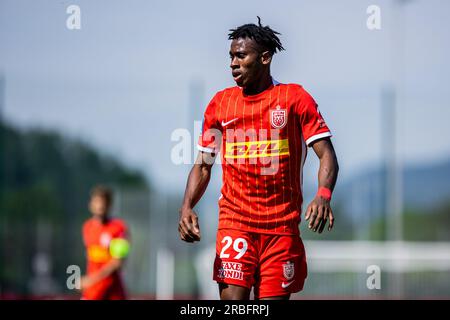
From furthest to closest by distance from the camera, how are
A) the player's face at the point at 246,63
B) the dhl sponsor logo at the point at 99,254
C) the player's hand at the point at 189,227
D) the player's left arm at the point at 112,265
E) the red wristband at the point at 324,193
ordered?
1. the dhl sponsor logo at the point at 99,254
2. the player's left arm at the point at 112,265
3. the player's face at the point at 246,63
4. the player's hand at the point at 189,227
5. the red wristband at the point at 324,193

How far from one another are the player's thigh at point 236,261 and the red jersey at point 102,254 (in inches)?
178

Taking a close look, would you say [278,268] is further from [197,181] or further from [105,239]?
[105,239]

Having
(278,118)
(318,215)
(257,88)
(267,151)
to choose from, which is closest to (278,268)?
(318,215)

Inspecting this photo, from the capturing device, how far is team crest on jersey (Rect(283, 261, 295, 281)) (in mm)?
6676

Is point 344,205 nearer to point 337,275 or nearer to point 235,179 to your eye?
point 337,275

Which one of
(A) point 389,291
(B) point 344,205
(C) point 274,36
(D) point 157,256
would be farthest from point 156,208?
(C) point 274,36

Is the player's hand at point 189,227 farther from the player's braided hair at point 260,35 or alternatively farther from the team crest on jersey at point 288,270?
the player's braided hair at point 260,35

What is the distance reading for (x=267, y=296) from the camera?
21.7 ft

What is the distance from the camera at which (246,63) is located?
6.77 meters

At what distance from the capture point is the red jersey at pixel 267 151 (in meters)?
6.66

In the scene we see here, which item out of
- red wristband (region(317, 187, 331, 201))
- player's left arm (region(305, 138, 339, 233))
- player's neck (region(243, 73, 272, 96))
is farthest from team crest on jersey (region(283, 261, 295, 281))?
player's neck (region(243, 73, 272, 96))

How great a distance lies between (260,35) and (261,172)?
963 millimetres

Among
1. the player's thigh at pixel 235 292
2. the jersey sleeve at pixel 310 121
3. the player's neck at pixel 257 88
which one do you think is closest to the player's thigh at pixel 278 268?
the player's thigh at pixel 235 292
